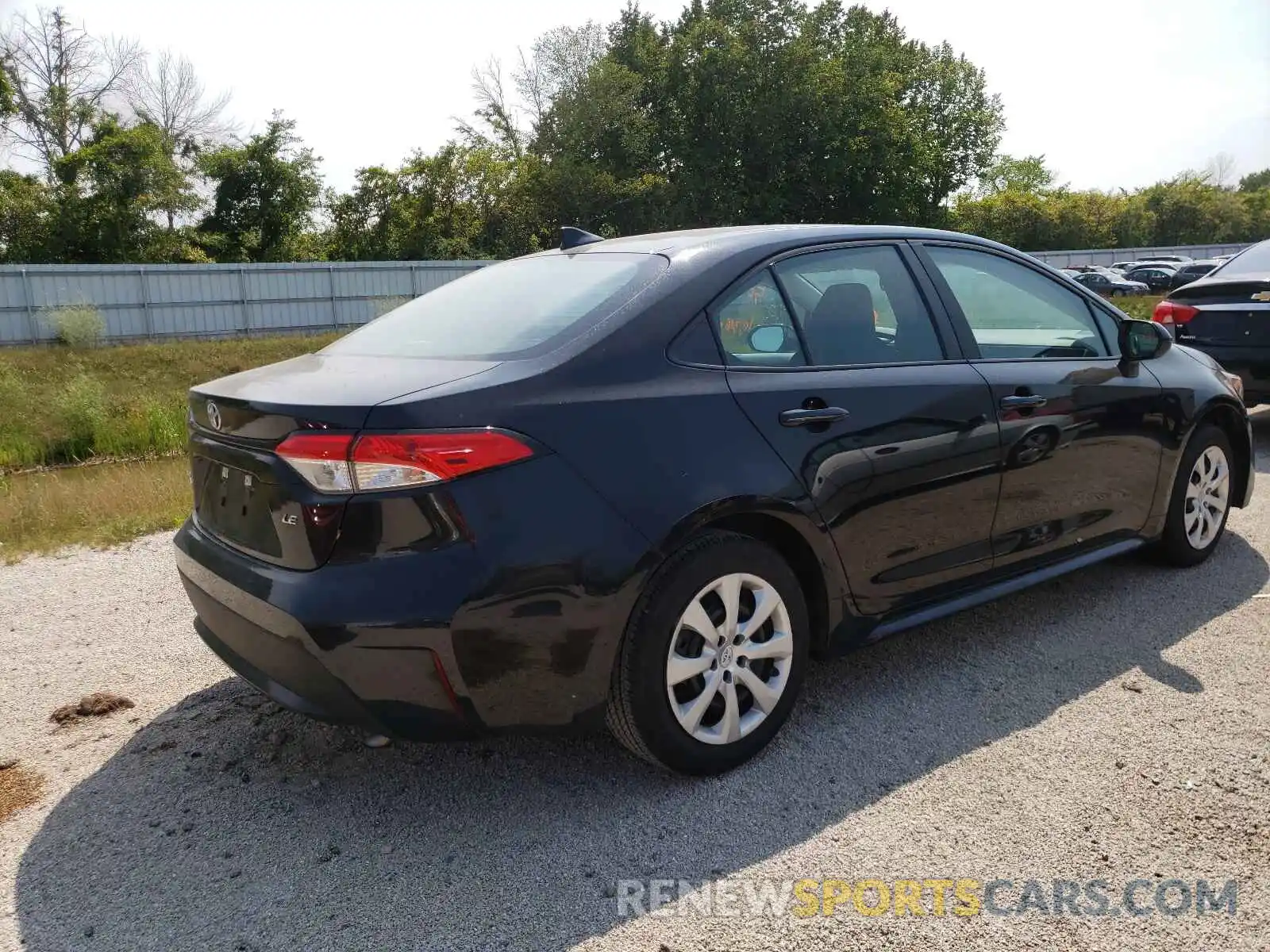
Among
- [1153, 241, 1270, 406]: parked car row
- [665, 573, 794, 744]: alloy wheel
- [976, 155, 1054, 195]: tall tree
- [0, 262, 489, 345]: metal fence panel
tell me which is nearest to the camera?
[665, 573, 794, 744]: alloy wheel

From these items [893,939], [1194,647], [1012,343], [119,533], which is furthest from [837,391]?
[119,533]

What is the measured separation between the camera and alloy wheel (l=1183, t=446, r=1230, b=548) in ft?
15.5

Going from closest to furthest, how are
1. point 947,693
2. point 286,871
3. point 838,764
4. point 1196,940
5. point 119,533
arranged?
point 1196,940 → point 286,871 → point 838,764 → point 947,693 → point 119,533

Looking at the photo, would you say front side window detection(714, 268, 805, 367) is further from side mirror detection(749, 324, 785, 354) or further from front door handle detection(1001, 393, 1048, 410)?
front door handle detection(1001, 393, 1048, 410)

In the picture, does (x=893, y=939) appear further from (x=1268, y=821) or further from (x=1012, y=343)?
(x=1012, y=343)

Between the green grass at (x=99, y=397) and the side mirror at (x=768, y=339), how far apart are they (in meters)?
13.3

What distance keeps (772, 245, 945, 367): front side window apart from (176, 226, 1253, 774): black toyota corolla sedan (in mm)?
11

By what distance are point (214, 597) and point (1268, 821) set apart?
300 centimetres

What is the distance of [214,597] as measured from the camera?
290cm

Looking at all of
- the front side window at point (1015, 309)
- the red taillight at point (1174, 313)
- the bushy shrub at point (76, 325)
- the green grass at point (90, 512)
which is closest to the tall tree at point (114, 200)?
the bushy shrub at point (76, 325)

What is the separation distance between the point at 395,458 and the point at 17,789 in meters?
1.75

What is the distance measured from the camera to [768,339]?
10.4 feet

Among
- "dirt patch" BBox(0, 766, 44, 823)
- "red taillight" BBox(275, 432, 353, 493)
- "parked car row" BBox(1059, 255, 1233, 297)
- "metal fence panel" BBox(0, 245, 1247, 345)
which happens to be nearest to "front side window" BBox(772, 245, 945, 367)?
"red taillight" BBox(275, 432, 353, 493)

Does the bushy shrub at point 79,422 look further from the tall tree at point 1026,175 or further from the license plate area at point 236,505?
the tall tree at point 1026,175
